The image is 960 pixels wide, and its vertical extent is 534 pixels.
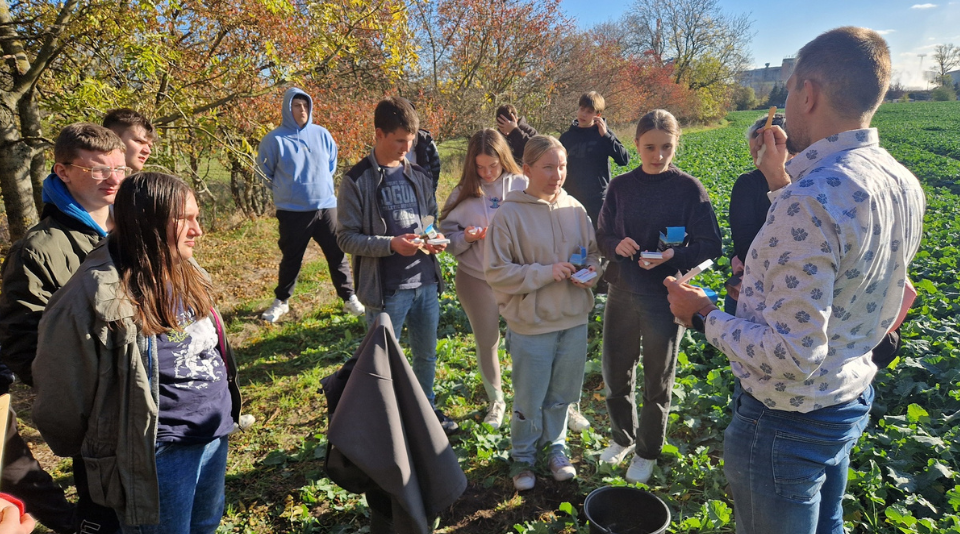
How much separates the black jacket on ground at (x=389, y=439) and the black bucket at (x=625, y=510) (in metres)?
0.92

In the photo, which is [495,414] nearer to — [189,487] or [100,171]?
[189,487]

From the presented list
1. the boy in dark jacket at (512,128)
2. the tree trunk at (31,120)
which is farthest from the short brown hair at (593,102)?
the tree trunk at (31,120)

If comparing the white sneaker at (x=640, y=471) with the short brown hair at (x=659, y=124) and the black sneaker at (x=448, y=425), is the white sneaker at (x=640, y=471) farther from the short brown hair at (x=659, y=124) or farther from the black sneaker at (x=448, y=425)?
the short brown hair at (x=659, y=124)

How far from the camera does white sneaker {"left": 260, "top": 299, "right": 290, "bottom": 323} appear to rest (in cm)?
566

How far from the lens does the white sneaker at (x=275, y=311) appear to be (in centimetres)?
566

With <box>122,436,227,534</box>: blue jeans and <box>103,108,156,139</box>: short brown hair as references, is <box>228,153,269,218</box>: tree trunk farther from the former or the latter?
<box>122,436,227,534</box>: blue jeans

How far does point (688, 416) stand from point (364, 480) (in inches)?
103

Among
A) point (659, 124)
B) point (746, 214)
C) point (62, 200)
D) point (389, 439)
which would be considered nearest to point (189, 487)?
point (389, 439)

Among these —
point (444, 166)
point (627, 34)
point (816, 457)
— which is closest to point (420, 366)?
point (816, 457)

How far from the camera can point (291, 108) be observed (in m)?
5.33

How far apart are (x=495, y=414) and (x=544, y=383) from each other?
2.72ft

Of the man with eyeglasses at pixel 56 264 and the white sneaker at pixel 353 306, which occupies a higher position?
the man with eyeglasses at pixel 56 264

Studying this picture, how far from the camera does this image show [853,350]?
5.28 ft

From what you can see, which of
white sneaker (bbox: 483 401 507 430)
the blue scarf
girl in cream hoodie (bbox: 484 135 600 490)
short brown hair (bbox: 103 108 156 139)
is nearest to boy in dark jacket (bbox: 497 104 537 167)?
girl in cream hoodie (bbox: 484 135 600 490)
